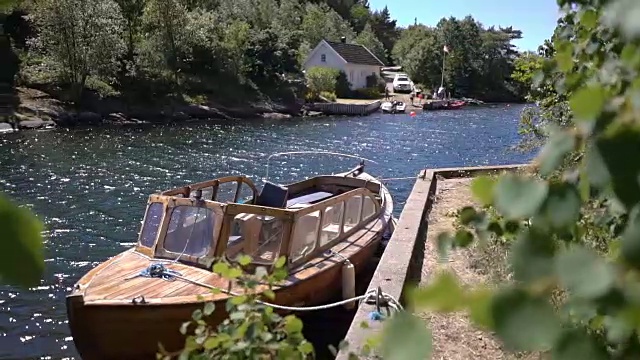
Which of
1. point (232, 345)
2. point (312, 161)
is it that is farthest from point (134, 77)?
point (232, 345)

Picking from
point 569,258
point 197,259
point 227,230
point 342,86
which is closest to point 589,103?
point 569,258

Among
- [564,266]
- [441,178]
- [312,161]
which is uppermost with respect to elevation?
[564,266]

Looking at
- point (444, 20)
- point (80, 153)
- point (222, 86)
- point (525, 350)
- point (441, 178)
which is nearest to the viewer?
point (525, 350)

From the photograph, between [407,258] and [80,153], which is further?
[80,153]

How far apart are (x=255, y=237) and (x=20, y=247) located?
28.7ft

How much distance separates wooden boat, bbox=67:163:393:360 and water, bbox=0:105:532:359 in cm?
105

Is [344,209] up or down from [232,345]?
down

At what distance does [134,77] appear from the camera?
4428cm

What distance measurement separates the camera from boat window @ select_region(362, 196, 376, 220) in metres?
11.9

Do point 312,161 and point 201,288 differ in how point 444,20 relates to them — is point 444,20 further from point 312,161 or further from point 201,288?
point 201,288

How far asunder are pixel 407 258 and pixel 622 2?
715 cm

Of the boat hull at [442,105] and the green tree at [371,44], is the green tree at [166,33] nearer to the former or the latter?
the boat hull at [442,105]

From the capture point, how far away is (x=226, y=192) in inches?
511

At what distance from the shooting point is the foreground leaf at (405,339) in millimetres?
902
